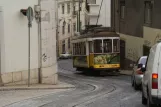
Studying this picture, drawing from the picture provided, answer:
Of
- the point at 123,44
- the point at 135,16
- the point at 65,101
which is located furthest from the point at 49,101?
the point at 123,44

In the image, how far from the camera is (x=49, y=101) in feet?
46.5

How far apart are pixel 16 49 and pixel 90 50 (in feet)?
45.5

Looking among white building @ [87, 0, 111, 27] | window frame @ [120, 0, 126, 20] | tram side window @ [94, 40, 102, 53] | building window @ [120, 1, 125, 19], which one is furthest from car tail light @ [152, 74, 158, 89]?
white building @ [87, 0, 111, 27]

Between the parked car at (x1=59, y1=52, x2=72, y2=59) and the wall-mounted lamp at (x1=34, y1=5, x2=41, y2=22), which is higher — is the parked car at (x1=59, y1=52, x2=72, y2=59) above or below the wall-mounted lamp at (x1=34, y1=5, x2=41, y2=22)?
below

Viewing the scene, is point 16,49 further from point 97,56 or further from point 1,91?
point 97,56

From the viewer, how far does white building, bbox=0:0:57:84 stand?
18.2m

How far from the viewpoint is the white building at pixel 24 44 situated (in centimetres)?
1825

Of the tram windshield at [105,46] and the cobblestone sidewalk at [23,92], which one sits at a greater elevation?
the tram windshield at [105,46]

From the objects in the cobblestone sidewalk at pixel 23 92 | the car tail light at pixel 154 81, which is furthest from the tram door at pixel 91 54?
the car tail light at pixel 154 81

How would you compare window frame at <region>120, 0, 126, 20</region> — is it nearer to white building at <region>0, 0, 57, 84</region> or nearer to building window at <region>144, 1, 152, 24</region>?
building window at <region>144, 1, 152, 24</region>

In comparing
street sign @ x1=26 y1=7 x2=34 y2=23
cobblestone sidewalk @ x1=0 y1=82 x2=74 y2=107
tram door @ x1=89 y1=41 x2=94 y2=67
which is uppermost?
street sign @ x1=26 y1=7 x2=34 y2=23

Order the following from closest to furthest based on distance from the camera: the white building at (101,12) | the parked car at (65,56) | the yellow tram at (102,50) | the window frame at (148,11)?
1. the yellow tram at (102,50)
2. the window frame at (148,11)
3. the white building at (101,12)
4. the parked car at (65,56)

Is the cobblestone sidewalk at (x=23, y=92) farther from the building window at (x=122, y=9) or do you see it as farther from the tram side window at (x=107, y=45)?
the building window at (x=122, y=9)

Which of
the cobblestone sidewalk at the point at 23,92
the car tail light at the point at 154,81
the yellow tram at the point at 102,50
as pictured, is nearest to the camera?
the car tail light at the point at 154,81
